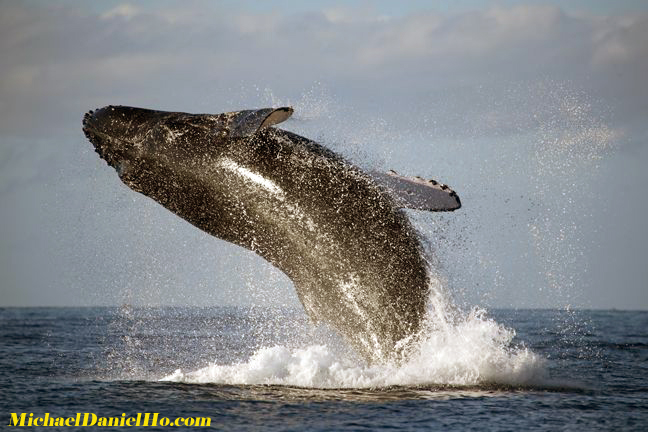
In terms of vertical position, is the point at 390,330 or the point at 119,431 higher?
the point at 390,330

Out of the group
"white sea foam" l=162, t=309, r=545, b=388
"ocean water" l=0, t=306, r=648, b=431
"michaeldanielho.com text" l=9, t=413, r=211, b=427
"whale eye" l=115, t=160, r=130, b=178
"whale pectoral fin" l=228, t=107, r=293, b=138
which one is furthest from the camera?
"whale eye" l=115, t=160, r=130, b=178

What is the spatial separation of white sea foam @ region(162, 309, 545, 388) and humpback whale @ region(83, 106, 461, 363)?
531mm

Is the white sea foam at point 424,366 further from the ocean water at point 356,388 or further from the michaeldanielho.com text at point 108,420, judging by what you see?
the michaeldanielho.com text at point 108,420

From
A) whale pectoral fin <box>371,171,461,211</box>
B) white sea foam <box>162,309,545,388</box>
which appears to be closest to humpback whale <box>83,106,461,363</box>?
whale pectoral fin <box>371,171,461,211</box>

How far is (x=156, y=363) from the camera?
2658 centimetres

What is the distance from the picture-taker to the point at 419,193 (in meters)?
18.5

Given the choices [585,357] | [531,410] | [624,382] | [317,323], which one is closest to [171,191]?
[317,323]

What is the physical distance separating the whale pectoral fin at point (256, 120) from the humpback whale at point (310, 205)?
84cm

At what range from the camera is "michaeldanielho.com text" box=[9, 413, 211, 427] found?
15516mm

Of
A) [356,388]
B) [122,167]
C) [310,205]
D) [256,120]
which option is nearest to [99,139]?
[122,167]

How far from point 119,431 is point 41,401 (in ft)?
12.1

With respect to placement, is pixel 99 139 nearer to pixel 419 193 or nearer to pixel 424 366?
pixel 419 193

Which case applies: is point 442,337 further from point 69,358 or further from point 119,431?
point 69,358

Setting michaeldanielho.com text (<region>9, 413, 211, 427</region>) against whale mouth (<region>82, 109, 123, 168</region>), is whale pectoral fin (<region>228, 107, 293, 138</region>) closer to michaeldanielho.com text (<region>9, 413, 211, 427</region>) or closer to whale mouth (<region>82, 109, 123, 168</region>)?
whale mouth (<region>82, 109, 123, 168</region>)
